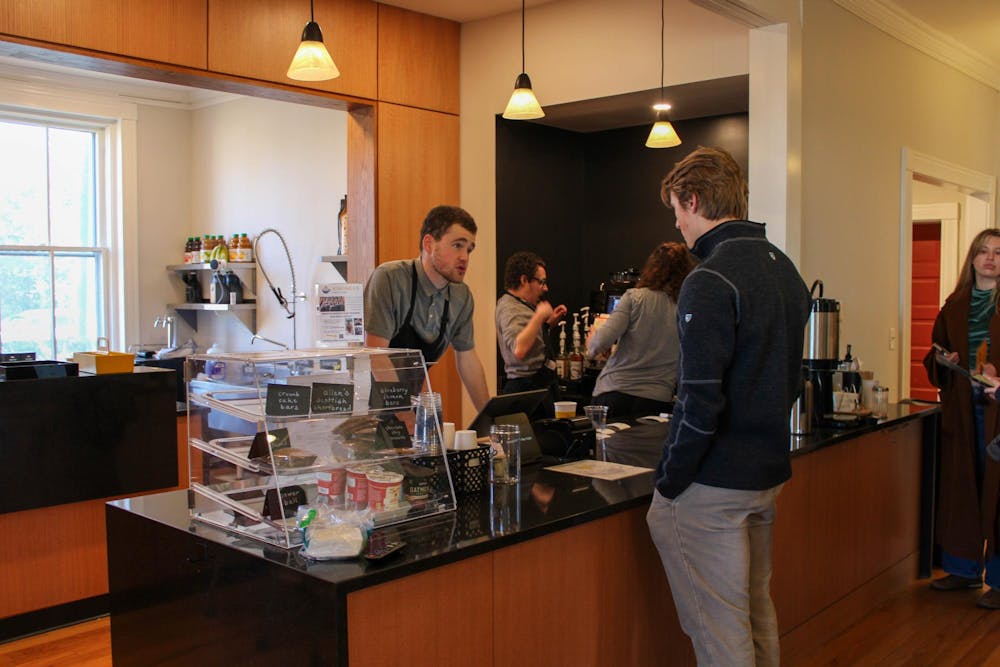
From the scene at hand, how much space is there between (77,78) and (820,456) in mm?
5964

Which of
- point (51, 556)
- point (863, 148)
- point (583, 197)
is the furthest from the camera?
point (583, 197)

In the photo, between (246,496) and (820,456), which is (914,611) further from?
(246,496)

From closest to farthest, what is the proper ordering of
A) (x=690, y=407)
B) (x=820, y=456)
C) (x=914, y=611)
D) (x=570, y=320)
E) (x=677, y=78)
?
(x=690, y=407), (x=820, y=456), (x=914, y=611), (x=677, y=78), (x=570, y=320)

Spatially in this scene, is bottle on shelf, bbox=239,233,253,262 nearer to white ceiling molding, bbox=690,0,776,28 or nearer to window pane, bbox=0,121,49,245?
window pane, bbox=0,121,49,245

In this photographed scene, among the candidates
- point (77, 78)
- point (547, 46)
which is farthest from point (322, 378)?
point (77, 78)

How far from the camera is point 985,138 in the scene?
20.3 ft

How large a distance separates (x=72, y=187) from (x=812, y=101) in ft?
18.1

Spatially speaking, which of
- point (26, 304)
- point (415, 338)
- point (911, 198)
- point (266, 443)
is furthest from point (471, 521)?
point (26, 304)

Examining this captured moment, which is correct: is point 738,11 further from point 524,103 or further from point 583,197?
point 583,197

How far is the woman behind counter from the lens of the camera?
383 centimetres

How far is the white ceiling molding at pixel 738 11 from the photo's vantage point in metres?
3.68

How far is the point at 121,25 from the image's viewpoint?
3.99m

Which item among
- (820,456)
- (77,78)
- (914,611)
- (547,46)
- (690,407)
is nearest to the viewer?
(690,407)

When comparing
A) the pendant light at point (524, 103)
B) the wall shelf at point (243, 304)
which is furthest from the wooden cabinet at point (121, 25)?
the wall shelf at point (243, 304)
